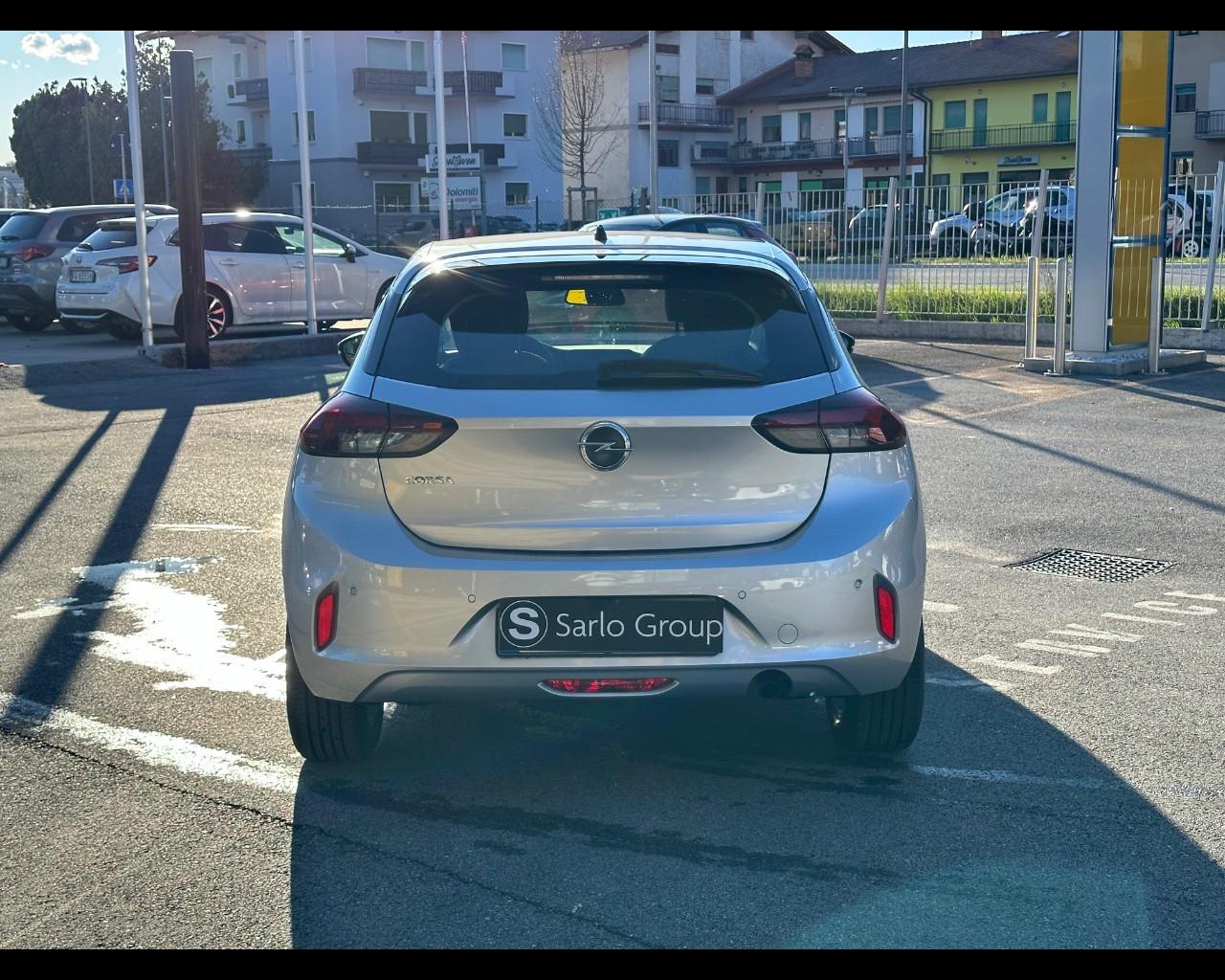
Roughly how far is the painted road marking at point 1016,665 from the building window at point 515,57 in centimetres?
6845

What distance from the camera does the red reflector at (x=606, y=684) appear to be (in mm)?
4121

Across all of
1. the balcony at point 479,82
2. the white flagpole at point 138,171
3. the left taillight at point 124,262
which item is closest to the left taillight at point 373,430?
the white flagpole at point 138,171

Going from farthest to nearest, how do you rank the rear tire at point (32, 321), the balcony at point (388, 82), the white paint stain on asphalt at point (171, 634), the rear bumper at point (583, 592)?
the balcony at point (388, 82), the rear tire at point (32, 321), the white paint stain on asphalt at point (171, 634), the rear bumper at point (583, 592)

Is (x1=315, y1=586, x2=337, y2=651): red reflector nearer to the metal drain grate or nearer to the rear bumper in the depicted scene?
the rear bumper

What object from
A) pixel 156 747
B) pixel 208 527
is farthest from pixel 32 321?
pixel 156 747

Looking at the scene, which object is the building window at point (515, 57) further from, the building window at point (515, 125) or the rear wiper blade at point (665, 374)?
the rear wiper blade at point (665, 374)

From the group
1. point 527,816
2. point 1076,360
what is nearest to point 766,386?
point 527,816

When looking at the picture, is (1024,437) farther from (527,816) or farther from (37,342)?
(37,342)

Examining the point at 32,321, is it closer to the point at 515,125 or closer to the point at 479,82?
the point at 479,82

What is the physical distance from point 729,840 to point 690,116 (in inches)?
3027

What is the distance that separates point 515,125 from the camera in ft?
237

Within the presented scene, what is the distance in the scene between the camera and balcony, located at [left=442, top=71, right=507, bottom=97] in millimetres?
69688

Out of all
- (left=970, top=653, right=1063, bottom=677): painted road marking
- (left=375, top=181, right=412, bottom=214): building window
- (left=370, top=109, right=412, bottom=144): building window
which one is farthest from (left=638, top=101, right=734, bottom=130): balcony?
(left=970, top=653, right=1063, bottom=677): painted road marking

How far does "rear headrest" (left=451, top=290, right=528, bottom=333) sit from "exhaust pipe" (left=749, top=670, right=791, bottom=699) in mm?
1187
